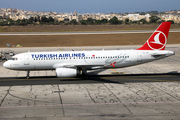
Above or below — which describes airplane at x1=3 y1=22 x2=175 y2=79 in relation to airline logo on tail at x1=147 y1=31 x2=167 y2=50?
below

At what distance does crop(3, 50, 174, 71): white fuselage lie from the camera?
3306 cm

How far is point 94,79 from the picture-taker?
3344cm

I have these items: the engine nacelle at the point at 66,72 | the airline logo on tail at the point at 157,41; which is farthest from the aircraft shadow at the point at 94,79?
the airline logo on tail at the point at 157,41

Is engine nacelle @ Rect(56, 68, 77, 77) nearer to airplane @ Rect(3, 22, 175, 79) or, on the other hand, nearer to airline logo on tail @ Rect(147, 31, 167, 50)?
airplane @ Rect(3, 22, 175, 79)

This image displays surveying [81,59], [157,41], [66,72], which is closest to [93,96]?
[66,72]

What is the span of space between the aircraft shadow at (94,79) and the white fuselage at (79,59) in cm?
184

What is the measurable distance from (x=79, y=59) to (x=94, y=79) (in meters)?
3.84

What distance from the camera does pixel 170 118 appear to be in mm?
18922

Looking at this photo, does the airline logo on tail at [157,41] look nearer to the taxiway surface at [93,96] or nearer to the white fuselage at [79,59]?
the white fuselage at [79,59]

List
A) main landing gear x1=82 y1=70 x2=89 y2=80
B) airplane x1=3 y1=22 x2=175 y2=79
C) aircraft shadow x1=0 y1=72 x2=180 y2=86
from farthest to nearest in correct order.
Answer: main landing gear x1=82 y1=70 x2=89 y2=80, airplane x1=3 y1=22 x2=175 y2=79, aircraft shadow x1=0 y1=72 x2=180 y2=86

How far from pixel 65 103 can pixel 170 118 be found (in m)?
10.3

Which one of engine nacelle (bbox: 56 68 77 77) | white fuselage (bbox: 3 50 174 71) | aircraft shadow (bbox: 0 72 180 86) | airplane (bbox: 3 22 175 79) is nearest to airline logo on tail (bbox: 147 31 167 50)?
airplane (bbox: 3 22 175 79)

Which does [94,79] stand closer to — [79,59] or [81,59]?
[81,59]

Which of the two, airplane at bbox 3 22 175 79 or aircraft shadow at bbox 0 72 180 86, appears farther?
airplane at bbox 3 22 175 79
